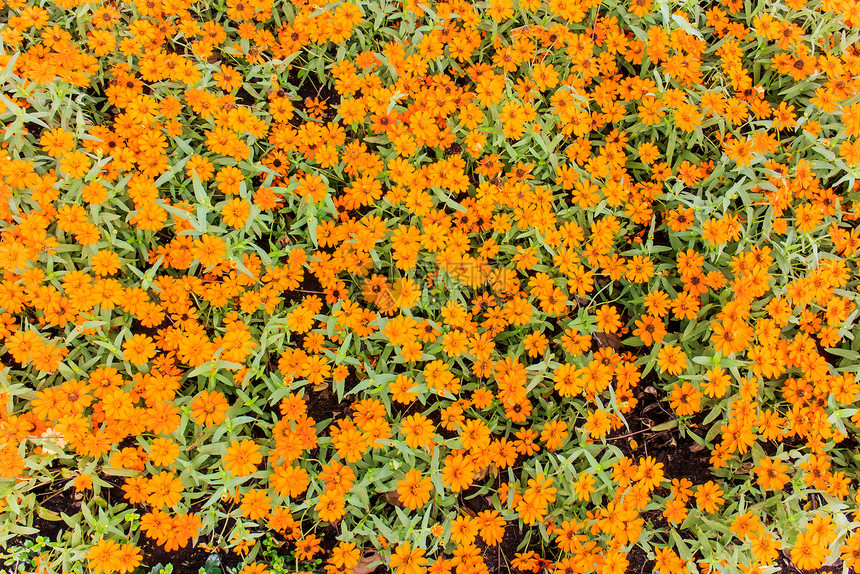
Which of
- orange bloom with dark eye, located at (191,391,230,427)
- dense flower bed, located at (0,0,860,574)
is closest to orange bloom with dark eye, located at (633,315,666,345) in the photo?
dense flower bed, located at (0,0,860,574)

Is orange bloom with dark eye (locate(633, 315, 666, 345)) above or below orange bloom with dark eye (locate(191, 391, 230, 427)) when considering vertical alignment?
above

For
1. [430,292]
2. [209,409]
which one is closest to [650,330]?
[430,292]

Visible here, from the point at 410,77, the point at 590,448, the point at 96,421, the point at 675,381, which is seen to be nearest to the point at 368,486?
the point at 590,448

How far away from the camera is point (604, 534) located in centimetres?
261

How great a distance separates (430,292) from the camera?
9.46 feet

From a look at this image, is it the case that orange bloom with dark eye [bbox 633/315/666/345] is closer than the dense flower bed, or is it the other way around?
the dense flower bed

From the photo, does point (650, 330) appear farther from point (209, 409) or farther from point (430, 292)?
point (209, 409)

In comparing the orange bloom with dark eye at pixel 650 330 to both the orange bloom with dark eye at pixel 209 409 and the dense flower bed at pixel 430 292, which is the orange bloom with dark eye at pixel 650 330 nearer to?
the dense flower bed at pixel 430 292

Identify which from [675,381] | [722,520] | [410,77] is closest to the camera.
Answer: [722,520]

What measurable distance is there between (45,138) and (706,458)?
4033 millimetres

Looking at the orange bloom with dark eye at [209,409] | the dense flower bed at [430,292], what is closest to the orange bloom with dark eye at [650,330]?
the dense flower bed at [430,292]

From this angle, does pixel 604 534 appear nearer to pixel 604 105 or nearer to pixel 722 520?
pixel 722 520

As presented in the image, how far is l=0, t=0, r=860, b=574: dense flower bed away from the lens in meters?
2.52

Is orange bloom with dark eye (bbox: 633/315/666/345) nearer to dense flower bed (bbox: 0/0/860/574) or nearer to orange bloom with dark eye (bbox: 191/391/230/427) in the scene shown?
dense flower bed (bbox: 0/0/860/574)
